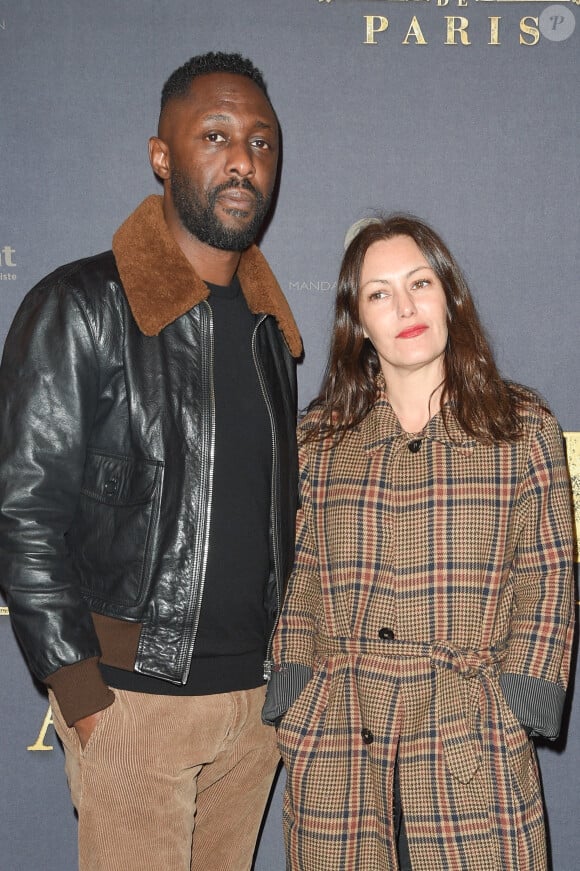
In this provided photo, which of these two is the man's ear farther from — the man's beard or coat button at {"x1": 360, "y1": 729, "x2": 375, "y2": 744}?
coat button at {"x1": 360, "y1": 729, "x2": 375, "y2": 744}

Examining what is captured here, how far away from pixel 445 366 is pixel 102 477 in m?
0.82

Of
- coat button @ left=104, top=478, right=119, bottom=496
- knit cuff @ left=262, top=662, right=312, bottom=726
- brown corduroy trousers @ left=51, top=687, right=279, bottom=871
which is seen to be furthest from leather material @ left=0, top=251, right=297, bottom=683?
knit cuff @ left=262, top=662, right=312, bottom=726

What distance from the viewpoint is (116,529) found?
184 centimetres

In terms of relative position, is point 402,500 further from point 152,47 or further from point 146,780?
point 152,47

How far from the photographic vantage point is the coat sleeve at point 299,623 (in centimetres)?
200

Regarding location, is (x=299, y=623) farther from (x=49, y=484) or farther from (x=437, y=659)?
(x=49, y=484)

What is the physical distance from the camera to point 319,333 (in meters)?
2.63

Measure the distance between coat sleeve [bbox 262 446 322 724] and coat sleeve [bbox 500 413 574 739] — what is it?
0.44 m

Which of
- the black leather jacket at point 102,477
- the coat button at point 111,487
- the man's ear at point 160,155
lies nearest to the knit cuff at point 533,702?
the black leather jacket at point 102,477

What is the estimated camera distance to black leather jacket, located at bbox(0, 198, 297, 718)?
1.75 meters

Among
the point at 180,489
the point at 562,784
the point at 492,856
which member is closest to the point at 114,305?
the point at 180,489

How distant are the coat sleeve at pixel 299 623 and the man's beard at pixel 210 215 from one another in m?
0.53

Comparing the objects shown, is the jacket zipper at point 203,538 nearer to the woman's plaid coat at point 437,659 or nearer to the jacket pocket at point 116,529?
the jacket pocket at point 116,529

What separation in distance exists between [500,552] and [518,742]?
1.26 feet
